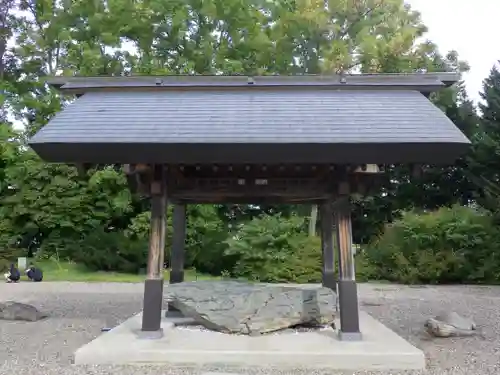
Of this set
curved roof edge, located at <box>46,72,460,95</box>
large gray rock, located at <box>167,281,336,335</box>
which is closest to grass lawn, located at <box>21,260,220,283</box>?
large gray rock, located at <box>167,281,336,335</box>

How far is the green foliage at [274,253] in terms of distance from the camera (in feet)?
46.7

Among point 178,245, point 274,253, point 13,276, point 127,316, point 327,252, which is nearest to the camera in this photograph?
point 178,245

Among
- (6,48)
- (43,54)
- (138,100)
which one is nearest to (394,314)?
(138,100)

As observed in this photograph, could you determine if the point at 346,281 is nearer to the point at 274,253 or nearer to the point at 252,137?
the point at 252,137

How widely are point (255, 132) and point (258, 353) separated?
2262mm

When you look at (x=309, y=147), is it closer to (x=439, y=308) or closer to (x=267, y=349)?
(x=267, y=349)

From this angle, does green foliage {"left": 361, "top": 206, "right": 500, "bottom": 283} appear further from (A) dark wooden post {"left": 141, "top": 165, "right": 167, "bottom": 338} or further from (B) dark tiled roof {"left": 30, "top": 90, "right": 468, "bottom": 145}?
Result: (A) dark wooden post {"left": 141, "top": 165, "right": 167, "bottom": 338}

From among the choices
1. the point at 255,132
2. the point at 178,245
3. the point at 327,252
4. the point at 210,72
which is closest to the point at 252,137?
the point at 255,132

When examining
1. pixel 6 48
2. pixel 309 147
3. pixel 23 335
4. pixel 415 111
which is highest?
pixel 6 48

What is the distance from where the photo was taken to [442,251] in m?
13.9

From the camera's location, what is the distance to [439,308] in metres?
9.73

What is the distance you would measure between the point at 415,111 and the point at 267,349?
10.1 feet

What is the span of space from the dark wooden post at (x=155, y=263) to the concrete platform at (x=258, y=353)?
0.21 metres

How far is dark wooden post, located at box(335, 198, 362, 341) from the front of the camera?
19.0ft
